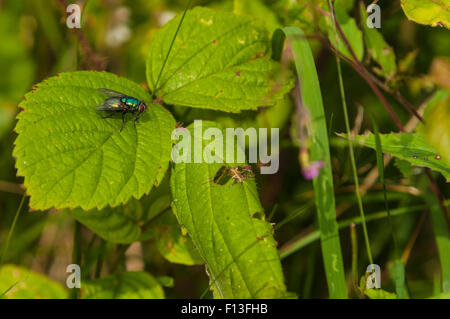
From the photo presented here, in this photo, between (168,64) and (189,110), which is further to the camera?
(189,110)

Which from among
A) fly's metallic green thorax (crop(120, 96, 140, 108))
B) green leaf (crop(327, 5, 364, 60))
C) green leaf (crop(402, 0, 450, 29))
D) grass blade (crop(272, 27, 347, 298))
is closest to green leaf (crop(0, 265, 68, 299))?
fly's metallic green thorax (crop(120, 96, 140, 108))

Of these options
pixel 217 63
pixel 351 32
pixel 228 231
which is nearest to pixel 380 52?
pixel 351 32

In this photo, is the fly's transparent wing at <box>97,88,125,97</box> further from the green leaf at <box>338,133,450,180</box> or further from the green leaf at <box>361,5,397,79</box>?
the green leaf at <box>361,5,397,79</box>

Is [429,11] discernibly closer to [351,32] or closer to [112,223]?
[351,32]

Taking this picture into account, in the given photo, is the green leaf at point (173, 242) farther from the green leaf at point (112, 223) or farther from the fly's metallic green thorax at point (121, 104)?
the fly's metallic green thorax at point (121, 104)
